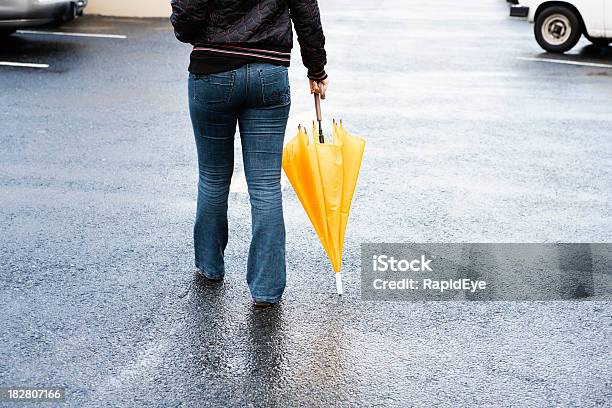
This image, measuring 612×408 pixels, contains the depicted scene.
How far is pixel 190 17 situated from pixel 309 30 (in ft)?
1.82

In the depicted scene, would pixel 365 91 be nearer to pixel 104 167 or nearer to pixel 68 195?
pixel 104 167

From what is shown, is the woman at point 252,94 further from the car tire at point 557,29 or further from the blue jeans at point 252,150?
the car tire at point 557,29

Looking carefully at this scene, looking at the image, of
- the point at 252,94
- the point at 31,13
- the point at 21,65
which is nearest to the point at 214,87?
the point at 252,94

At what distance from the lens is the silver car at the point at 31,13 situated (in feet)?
42.1

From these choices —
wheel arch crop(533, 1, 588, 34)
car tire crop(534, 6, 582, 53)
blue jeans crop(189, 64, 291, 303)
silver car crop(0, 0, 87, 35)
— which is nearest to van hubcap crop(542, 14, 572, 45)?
car tire crop(534, 6, 582, 53)

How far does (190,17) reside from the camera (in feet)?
15.1

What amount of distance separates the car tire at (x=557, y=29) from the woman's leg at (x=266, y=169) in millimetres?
10009

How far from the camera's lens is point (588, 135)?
913 cm

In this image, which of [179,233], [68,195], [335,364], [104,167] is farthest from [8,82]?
[335,364]

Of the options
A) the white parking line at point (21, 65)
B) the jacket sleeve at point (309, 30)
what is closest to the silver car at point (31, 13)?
the white parking line at point (21, 65)

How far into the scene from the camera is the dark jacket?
4.61 metres

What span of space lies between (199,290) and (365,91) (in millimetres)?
6068

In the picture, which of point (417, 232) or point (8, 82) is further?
point (8, 82)

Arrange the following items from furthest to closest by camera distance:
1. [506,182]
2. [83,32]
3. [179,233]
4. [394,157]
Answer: [83,32], [394,157], [506,182], [179,233]
